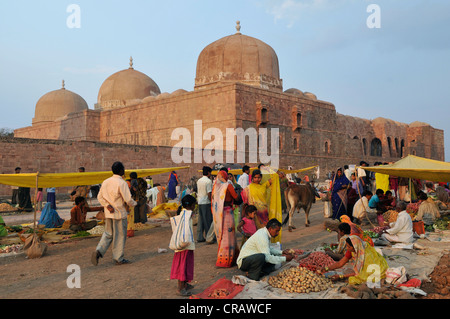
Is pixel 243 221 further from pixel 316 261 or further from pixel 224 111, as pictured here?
pixel 224 111

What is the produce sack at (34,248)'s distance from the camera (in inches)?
257

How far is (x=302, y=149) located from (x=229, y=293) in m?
25.2

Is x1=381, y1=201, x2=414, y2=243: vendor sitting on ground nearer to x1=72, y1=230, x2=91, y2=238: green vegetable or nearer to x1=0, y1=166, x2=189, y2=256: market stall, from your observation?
x1=0, y1=166, x2=189, y2=256: market stall

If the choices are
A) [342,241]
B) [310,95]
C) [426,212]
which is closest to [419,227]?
[426,212]

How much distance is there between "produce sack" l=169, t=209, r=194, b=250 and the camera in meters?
4.46

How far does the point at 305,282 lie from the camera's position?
4.55m

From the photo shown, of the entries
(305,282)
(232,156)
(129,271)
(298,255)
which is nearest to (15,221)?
(129,271)

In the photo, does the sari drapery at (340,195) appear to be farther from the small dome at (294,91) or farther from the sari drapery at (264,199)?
the small dome at (294,91)

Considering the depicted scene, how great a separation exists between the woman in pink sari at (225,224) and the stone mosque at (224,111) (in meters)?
15.8

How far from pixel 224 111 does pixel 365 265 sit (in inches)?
806

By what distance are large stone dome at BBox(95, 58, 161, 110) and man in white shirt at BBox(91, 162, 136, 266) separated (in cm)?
2701

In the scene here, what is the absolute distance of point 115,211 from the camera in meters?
5.84

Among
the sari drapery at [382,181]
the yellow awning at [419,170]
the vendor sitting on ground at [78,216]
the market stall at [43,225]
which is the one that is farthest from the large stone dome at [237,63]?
the vendor sitting on ground at [78,216]
